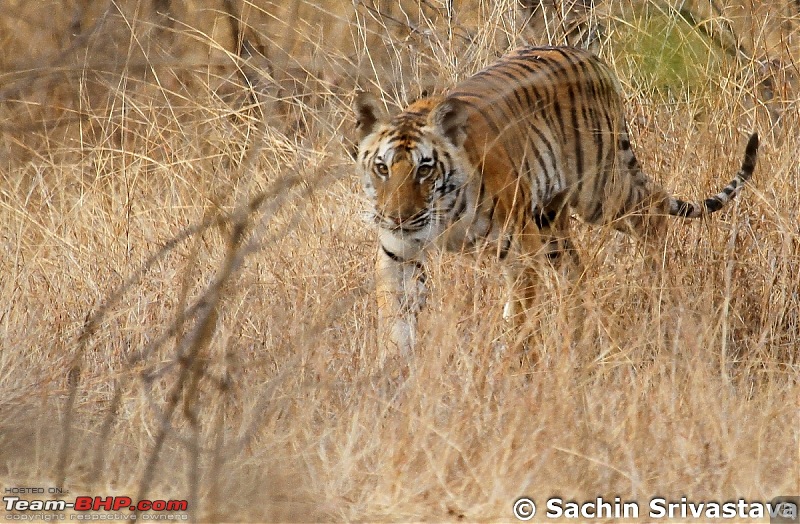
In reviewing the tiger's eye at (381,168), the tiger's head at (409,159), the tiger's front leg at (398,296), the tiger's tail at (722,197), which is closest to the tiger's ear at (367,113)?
the tiger's head at (409,159)

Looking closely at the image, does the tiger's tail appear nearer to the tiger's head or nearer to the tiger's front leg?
the tiger's head

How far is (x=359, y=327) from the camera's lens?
4410 mm

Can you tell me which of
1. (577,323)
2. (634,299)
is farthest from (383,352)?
(634,299)

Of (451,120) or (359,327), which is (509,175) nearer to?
(451,120)

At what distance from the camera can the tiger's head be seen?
182 inches

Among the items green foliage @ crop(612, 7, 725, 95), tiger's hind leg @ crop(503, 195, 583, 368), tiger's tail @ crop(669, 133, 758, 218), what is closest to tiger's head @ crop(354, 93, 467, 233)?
tiger's hind leg @ crop(503, 195, 583, 368)

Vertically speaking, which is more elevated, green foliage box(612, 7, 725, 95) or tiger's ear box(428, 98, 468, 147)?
green foliage box(612, 7, 725, 95)

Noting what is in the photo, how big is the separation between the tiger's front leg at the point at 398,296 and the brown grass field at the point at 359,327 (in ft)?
0.26

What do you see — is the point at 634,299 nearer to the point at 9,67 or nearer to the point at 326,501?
the point at 326,501

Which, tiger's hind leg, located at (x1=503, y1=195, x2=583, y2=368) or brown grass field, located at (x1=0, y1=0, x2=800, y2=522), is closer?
brown grass field, located at (x1=0, y1=0, x2=800, y2=522)

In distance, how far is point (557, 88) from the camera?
210 inches

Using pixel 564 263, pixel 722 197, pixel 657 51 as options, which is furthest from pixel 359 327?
pixel 722 197

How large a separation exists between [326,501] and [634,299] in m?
1.82

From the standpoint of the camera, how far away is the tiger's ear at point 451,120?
189 inches
